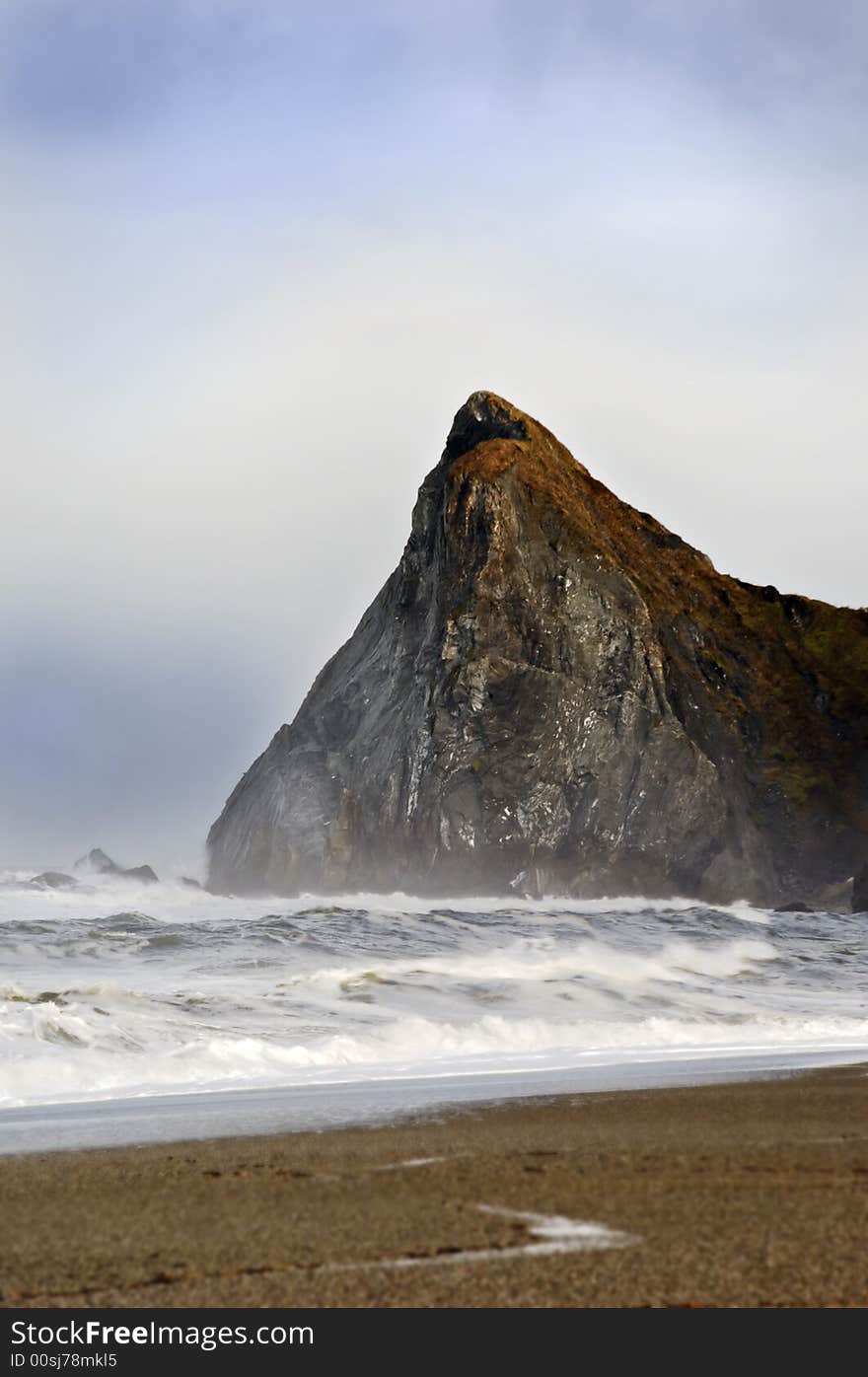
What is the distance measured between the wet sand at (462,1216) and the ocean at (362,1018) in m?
1.52

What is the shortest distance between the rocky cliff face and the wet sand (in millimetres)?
57239

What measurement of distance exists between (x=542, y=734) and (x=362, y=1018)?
174 ft

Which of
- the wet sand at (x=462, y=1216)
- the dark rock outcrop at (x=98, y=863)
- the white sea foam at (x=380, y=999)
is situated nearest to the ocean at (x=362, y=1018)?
the white sea foam at (x=380, y=999)

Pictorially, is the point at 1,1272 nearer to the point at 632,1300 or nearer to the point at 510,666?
the point at 632,1300

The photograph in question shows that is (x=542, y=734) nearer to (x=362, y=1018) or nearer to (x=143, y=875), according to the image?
(x=143, y=875)

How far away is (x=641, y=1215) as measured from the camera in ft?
14.5

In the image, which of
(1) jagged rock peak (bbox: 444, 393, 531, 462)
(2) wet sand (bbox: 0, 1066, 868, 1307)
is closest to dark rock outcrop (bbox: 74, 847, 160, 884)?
(1) jagged rock peak (bbox: 444, 393, 531, 462)

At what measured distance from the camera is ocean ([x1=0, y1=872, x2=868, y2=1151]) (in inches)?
378

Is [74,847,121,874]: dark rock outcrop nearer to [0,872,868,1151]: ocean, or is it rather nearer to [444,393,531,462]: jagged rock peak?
[444,393,531,462]: jagged rock peak

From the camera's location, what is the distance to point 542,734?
67.3m

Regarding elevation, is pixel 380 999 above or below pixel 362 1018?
above

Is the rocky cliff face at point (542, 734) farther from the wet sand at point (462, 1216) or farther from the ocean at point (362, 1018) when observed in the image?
the wet sand at point (462, 1216)

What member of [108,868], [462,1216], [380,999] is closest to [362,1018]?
[380,999]

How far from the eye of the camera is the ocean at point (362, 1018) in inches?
378
